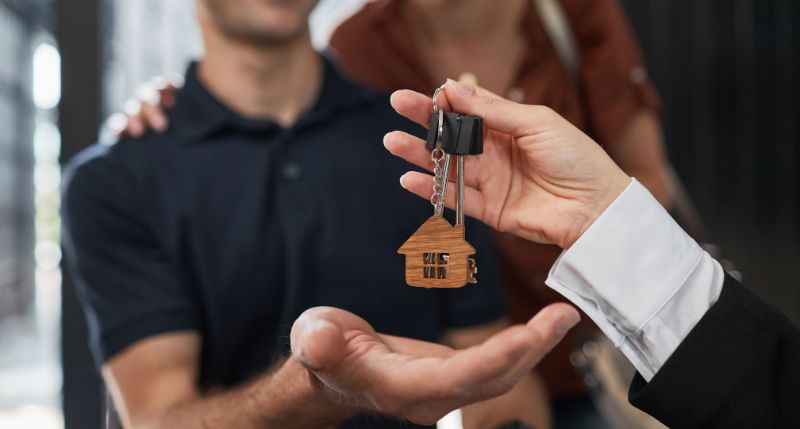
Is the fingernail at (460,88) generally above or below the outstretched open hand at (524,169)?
above

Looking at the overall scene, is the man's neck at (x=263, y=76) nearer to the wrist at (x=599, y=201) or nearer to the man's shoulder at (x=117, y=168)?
the man's shoulder at (x=117, y=168)

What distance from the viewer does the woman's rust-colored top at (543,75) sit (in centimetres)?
76

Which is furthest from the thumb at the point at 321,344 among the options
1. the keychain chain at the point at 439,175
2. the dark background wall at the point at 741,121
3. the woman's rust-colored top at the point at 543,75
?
the dark background wall at the point at 741,121

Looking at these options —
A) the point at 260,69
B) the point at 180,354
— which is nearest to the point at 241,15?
the point at 260,69

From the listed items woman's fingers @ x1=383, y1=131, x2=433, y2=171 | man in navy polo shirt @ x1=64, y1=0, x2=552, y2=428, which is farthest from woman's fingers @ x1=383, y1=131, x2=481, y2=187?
man in navy polo shirt @ x1=64, y1=0, x2=552, y2=428

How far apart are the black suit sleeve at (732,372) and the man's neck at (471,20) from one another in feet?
1.31

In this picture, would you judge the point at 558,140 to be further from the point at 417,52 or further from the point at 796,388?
the point at 417,52

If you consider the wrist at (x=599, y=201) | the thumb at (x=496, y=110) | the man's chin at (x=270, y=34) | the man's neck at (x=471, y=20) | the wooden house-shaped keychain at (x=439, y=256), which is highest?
the man's neck at (x=471, y=20)

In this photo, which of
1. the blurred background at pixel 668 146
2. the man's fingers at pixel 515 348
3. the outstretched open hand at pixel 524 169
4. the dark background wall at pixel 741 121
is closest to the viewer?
the man's fingers at pixel 515 348

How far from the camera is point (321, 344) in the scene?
436 millimetres

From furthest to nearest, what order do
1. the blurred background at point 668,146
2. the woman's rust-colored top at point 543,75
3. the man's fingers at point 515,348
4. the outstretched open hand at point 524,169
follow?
the blurred background at point 668,146 < the woman's rust-colored top at point 543,75 < the outstretched open hand at point 524,169 < the man's fingers at point 515,348

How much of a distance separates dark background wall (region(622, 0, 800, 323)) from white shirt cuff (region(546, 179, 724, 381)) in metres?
1.07

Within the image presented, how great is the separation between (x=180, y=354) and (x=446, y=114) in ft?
1.41

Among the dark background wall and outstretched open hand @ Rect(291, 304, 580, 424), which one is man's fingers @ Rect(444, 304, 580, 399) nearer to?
outstretched open hand @ Rect(291, 304, 580, 424)
